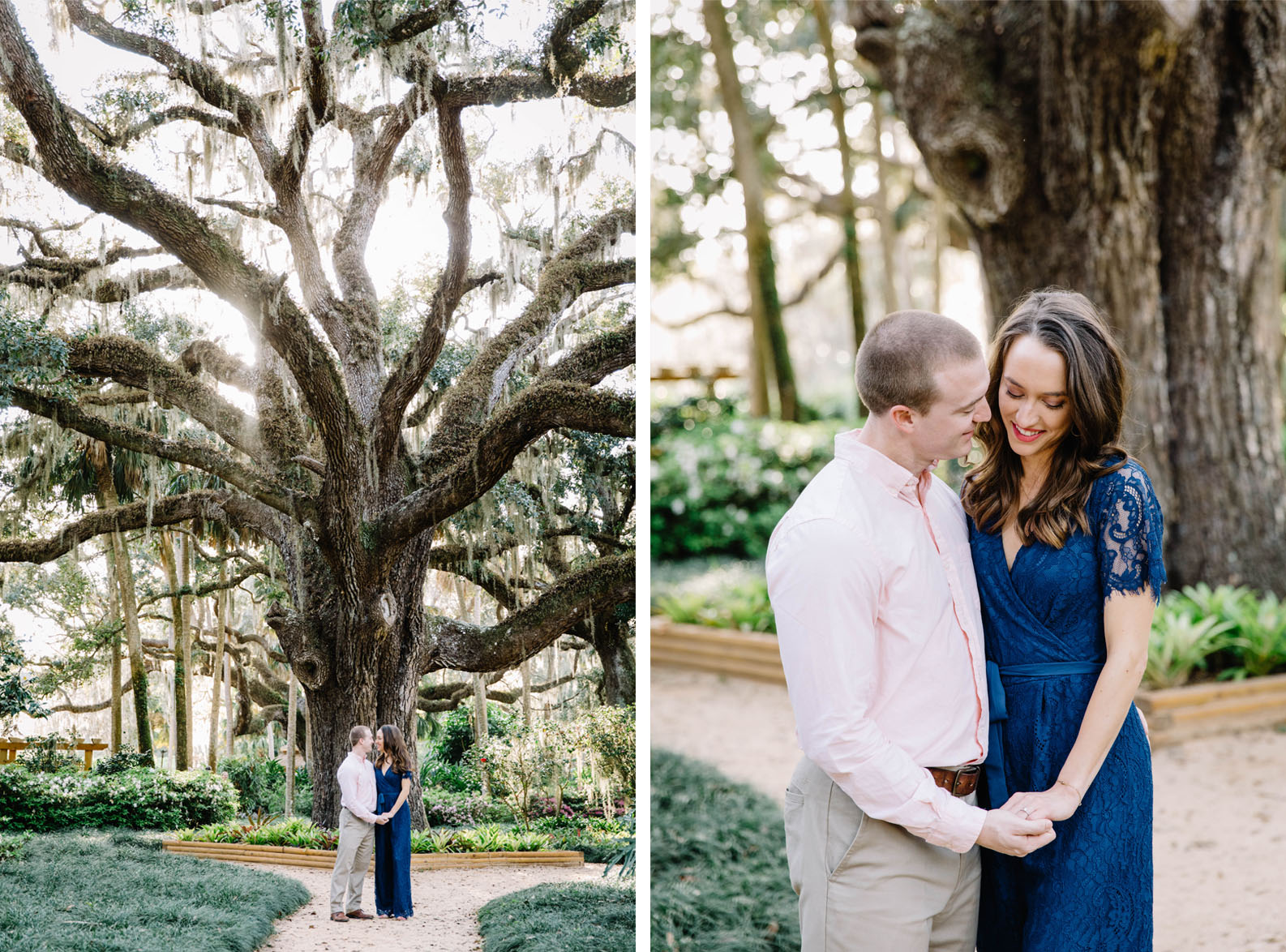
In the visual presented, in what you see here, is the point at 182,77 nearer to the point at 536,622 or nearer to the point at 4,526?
the point at 4,526

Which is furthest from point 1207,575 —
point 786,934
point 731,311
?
point 731,311

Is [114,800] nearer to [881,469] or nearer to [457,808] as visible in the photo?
[457,808]

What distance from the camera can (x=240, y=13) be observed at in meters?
2.38

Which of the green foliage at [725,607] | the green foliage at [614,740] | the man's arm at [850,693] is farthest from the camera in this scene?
the green foliage at [725,607]

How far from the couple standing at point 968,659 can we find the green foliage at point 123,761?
1.55 metres

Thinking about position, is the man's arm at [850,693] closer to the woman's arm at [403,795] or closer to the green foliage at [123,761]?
the woman's arm at [403,795]

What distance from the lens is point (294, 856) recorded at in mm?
2387

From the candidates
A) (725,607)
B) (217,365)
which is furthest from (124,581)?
(725,607)

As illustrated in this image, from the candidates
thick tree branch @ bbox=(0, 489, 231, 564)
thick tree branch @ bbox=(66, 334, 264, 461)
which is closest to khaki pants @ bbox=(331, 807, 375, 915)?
thick tree branch @ bbox=(0, 489, 231, 564)

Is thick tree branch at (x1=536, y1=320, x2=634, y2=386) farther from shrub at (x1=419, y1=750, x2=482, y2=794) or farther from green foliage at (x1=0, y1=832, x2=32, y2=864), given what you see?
green foliage at (x1=0, y1=832, x2=32, y2=864)

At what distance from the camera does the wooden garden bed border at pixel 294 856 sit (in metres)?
2.36

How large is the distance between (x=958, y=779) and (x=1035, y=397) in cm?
70

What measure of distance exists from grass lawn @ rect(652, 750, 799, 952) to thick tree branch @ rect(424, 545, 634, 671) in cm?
129

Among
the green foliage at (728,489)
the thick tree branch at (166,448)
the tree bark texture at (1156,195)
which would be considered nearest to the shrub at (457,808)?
the thick tree branch at (166,448)
